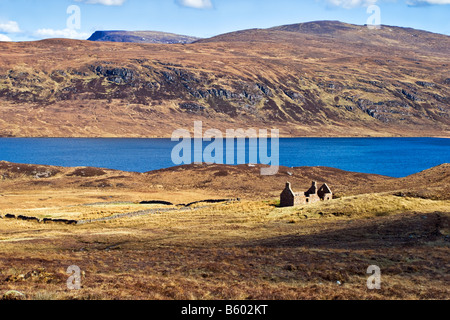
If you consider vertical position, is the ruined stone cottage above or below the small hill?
above

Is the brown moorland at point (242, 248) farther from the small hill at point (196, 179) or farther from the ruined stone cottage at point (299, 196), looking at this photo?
the small hill at point (196, 179)

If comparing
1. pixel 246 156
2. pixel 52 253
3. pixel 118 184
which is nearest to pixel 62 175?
pixel 118 184

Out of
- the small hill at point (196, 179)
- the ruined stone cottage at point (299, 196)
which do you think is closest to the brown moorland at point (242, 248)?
the ruined stone cottage at point (299, 196)

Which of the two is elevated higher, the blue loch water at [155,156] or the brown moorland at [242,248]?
the brown moorland at [242,248]

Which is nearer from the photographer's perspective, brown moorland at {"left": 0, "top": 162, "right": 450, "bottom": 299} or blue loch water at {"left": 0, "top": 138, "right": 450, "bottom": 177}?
brown moorland at {"left": 0, "top": 162, "right": 450, "bottom": 299}

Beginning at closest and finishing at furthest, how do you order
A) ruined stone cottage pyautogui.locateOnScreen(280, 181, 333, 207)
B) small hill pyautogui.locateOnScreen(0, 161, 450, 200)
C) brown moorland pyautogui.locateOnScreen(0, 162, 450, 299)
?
brown moorland pyautogui.locateOnScreen(0, 162, 450, 299) < ruined stone cottage pyautogui.locateOnScreen(280, 181, 333, 207) < small hill pyautogui.locateOnScreen(0, 161, 450, 200)

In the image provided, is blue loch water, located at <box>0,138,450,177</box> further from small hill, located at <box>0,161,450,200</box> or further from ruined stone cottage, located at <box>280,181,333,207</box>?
ruined stone cottage, located at <box>280,181,333,207</box>

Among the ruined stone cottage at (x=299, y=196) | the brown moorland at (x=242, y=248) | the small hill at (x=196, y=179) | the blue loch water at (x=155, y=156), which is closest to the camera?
the brown moorland at (x=242, y=248)

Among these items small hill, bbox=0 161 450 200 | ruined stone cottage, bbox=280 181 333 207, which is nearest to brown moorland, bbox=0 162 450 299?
ruined stone cottage, bbox=280 181 333 207

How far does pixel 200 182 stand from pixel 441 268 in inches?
3092

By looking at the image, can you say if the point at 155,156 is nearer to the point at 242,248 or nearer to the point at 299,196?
the point at 299,196

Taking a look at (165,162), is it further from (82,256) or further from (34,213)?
(82,256)

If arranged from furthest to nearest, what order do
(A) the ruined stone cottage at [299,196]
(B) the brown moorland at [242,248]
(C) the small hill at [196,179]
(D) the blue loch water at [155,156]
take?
1. (D) the blue loch water at [155,156]
2. (C) the small hill at [196,179]
3. (A) the ruined stone cottage at [299,196]
4. (B) the brown moorland at [242,248]

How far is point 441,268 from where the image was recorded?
24.2 m
